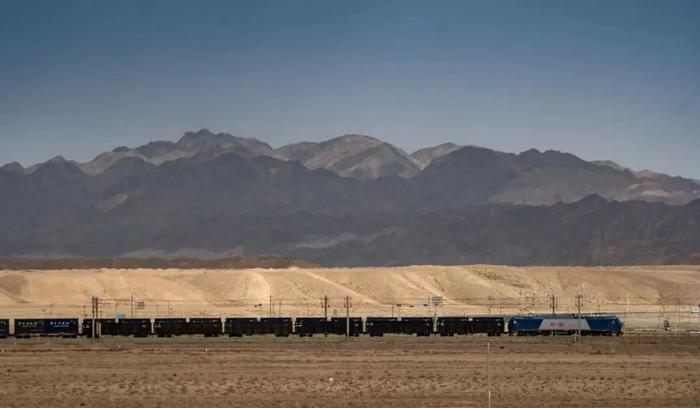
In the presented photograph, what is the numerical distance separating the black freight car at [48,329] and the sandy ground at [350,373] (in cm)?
645

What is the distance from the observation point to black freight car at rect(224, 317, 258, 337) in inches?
3501

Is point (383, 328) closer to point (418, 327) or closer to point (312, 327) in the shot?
point (418, 327)

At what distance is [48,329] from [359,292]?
73.8m

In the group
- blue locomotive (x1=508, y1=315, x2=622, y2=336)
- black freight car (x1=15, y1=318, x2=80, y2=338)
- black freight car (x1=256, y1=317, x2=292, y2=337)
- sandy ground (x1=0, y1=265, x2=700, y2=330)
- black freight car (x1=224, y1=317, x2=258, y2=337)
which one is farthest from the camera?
sandy ground (x1=0, y1=265, x2=700, y2=330)

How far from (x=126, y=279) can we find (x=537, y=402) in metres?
114

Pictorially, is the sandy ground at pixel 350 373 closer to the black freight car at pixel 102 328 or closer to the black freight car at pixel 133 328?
the black freight car at pixel 102 328

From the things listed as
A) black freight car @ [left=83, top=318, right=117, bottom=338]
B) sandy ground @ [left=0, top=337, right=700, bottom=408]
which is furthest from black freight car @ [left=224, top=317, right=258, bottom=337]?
black freight car @ [left=83, top=318, right=117, bottom=338]

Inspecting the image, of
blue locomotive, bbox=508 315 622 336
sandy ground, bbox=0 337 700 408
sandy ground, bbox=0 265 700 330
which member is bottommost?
sandy ground, bbox=0 337 700 408

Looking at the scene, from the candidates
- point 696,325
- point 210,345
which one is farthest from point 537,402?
point 696,325

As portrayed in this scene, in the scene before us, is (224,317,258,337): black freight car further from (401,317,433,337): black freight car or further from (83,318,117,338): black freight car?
(401,317,433,337): black freight car

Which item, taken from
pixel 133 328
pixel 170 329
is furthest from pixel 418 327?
pixel 133 328

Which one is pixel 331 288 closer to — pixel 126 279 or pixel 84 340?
pixel 126 279

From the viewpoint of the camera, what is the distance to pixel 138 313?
12469cm

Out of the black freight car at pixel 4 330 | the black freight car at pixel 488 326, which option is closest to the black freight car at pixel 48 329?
the black freight car at pixel 4 330
